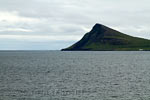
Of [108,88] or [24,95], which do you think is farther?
[108,88]

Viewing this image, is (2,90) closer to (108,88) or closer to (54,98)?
(54,98)

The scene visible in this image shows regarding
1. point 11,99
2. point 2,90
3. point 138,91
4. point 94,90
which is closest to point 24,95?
point 11,99

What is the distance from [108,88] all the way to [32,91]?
62.1 ft

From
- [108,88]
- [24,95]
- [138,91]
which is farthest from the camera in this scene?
[108,88]

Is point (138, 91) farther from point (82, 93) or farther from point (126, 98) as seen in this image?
point (82, 93)

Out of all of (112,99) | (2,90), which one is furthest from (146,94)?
(2,90)

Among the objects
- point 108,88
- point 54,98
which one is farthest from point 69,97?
point 108,88

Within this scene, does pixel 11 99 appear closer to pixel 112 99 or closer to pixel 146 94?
pixel 112 99

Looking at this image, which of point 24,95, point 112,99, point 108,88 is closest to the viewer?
point 112,99

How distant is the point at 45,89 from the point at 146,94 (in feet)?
78.9

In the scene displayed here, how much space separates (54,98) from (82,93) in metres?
8.16

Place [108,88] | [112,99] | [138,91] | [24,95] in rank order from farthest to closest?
[108,88] < [138,91] < [24,95] < [112,99]

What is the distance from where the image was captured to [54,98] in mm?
57406

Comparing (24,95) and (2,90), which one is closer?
(24,95)
